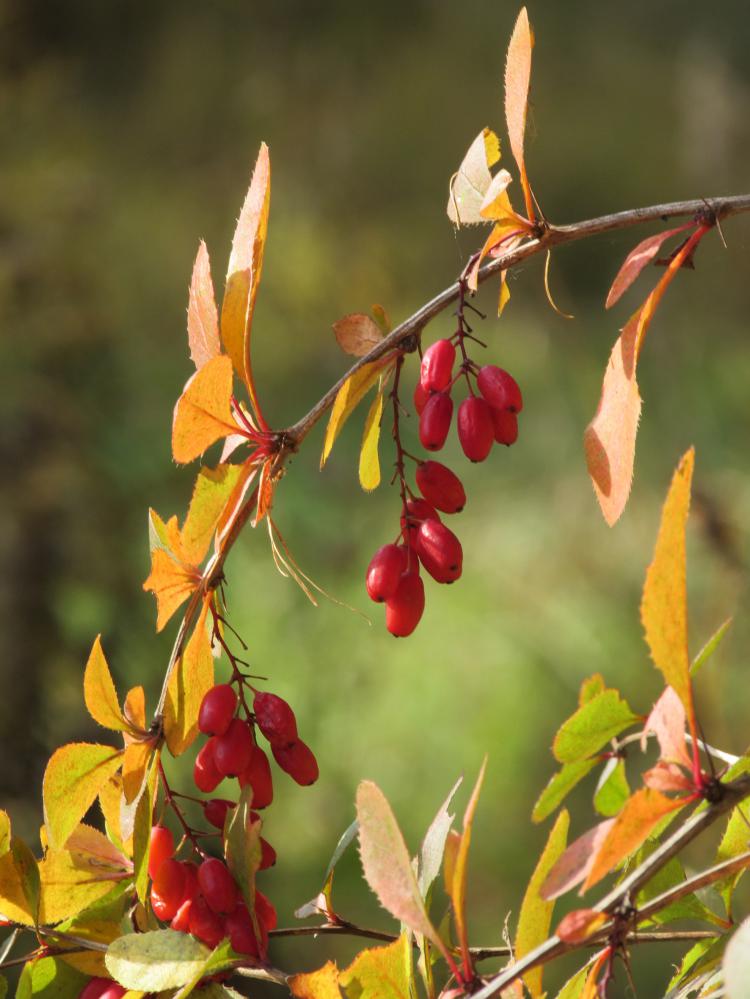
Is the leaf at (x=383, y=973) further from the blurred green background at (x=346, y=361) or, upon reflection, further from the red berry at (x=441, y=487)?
→ the blurred green background at (x=346, y=361)

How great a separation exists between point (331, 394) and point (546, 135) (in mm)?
2384

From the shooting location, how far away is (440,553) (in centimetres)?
41

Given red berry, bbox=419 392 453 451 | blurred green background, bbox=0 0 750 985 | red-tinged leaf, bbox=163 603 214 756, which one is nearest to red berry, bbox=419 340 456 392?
red berry, bbox=419 392 453 451

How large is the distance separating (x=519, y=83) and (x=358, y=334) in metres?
0.10

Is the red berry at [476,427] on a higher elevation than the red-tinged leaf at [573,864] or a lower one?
higher

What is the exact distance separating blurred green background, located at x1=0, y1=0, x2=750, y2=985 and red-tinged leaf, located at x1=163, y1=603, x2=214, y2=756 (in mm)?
581

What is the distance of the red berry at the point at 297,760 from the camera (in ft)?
1.34

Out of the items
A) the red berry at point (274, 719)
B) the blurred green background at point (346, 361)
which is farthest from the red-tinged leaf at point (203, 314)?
the blurred green background at point (346, 361)

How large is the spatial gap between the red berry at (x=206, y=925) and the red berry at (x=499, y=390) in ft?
0.62

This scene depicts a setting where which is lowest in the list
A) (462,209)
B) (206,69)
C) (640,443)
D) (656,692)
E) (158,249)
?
(656,692)

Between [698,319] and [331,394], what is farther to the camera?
[698,319]

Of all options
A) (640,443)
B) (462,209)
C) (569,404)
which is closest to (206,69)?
(569,404)

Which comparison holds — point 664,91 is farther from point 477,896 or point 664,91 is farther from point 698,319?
point 477,896

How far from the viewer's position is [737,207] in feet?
1.18
